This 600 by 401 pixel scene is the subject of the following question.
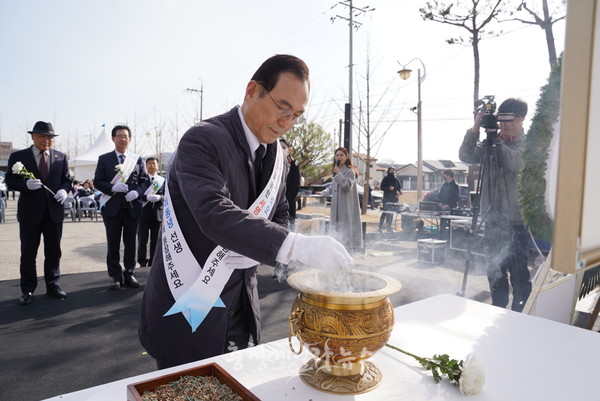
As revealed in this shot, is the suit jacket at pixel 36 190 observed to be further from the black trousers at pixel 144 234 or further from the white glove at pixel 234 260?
the white glove at pixel 234 260

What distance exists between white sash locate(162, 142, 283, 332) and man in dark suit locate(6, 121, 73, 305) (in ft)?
12.3

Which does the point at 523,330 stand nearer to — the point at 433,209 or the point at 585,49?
the point at 585,49

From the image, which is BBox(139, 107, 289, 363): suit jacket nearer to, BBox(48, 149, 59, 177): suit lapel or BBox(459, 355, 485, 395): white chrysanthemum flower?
BBox(459, 355, 485, 395): white chrysanthemum flower

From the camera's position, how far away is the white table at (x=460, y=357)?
1125mm

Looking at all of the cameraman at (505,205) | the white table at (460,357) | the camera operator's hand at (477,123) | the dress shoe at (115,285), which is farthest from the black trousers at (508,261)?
the dress shoe at (115,285)

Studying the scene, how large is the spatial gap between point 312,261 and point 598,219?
666 mm

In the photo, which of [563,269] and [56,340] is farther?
[56,340]

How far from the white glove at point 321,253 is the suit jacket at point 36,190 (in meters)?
4.51

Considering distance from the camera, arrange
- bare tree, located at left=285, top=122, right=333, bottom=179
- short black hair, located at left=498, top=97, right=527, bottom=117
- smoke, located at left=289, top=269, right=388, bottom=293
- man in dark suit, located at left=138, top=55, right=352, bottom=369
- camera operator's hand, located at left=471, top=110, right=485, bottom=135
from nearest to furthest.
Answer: smoke, located at left=289, top=269, right=388, bottom=293, man in dark suit, located at left=138, top=55, right=352, bottom=369, short black hair, located at left=498, top=97, right=527, bottom=117, camera operator's hand, located at left=471, top=110, right=485, bottom=135, bare tree, located at left=285, top=122, right=333, bottom=179

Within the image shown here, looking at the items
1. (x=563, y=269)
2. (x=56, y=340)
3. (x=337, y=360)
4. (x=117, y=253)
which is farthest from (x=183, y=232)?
(x=117, y=253)

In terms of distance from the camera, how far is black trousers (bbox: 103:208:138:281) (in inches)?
202

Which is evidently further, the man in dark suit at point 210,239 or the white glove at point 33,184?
the white glove at point 33,184

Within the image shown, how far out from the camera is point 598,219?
1.94 feet

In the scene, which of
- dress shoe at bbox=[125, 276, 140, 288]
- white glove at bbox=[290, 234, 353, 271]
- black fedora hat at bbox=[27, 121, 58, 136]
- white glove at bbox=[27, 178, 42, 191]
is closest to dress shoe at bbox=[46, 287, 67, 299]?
dress shoe at bbox=[125, 276, 140, 288]
